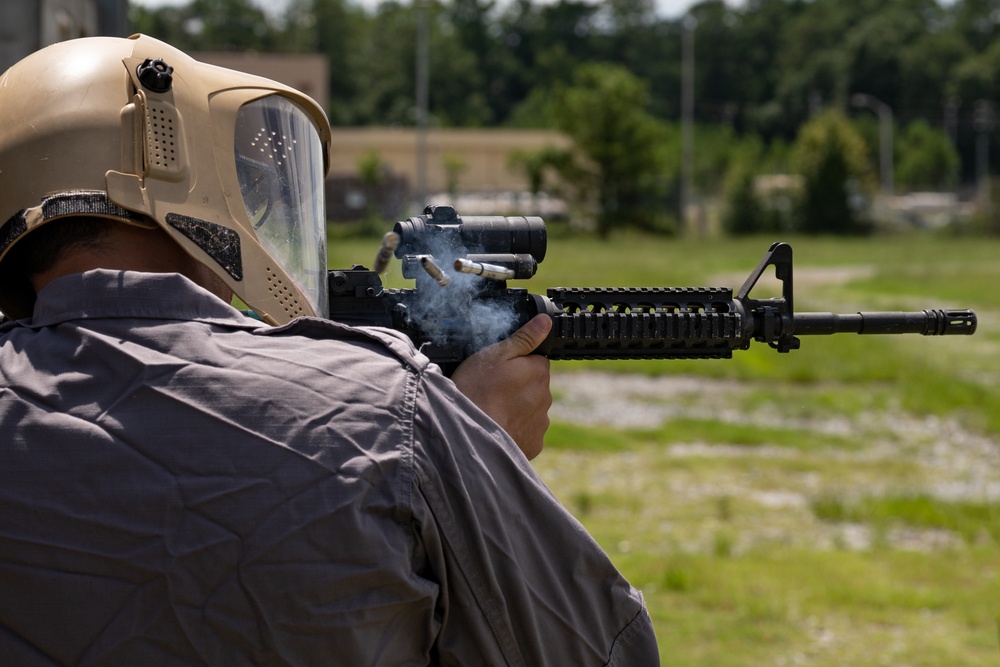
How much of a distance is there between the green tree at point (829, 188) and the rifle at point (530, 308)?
159 ft

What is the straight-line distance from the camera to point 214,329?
170 cm

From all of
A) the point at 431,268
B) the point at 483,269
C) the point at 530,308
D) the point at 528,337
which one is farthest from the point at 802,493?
the point at 431,268

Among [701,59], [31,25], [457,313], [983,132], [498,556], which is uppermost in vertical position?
[701,59]

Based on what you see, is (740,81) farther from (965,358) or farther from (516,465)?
(516,465)

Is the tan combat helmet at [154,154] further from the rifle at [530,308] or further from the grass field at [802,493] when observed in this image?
the grass field at [802,493]

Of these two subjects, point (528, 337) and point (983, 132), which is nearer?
point (528, 337)

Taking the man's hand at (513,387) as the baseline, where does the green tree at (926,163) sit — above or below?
above

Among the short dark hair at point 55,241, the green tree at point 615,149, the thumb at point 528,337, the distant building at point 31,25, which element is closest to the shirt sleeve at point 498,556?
the short dark hair at point 55,241

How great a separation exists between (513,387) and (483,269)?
0.86 feet

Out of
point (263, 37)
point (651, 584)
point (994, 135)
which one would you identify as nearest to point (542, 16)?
point (263, 37)

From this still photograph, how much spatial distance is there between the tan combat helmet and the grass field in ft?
12.7

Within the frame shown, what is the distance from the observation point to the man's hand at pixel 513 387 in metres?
2.32

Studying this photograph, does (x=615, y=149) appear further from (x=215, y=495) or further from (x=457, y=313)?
(x=215, y=495)

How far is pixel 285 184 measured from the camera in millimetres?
2242
